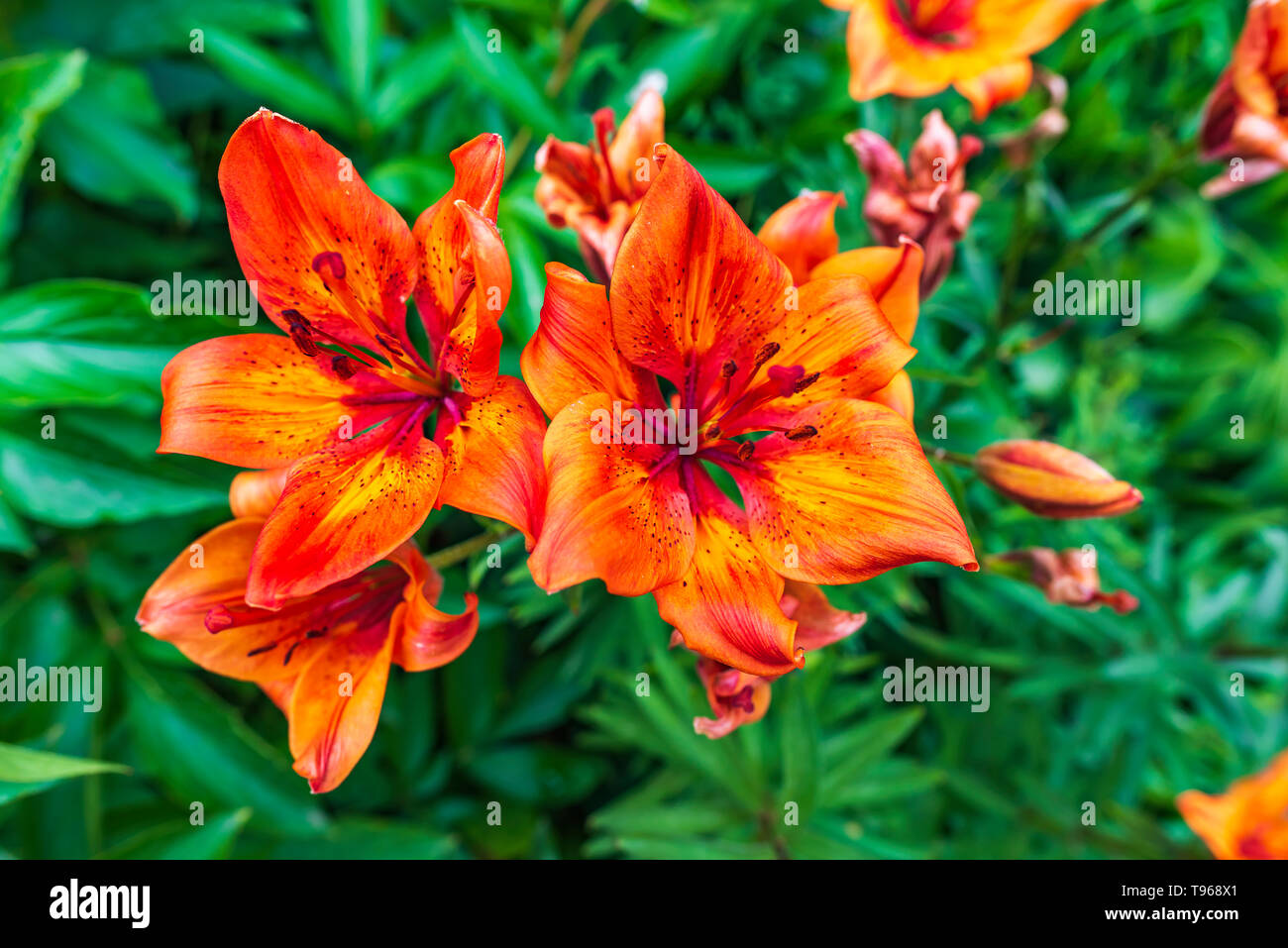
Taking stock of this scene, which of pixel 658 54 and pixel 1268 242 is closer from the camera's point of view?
pixel 658 54

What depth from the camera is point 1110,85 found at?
142 centimetres

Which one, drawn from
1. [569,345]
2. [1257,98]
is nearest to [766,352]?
[569,345]

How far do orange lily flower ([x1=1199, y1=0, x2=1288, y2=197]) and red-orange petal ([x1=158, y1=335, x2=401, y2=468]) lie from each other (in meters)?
0.90

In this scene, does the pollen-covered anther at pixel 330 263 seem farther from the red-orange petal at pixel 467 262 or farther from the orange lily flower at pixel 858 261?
the orange lily flower at pixel 858 261

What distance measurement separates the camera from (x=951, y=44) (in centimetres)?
95

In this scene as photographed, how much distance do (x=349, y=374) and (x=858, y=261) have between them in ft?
1.35

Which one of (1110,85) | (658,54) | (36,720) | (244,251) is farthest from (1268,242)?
(36,720)

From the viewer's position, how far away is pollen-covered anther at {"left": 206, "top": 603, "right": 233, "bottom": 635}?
67 centimetres

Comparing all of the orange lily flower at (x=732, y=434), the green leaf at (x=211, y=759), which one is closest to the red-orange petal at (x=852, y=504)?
the orange lily flower at (x=732, y=434)

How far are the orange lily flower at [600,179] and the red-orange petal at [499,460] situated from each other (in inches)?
6.5

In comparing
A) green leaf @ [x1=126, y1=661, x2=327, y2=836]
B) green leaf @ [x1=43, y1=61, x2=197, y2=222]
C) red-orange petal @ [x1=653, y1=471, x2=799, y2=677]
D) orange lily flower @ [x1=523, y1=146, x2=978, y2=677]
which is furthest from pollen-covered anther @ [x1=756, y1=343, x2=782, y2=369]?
green leaf @ [x1=43, y1=61, x2=197, y2=222]

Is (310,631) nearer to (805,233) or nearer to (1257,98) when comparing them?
(805,233)

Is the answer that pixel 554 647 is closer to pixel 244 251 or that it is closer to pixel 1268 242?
pixel 244 251
